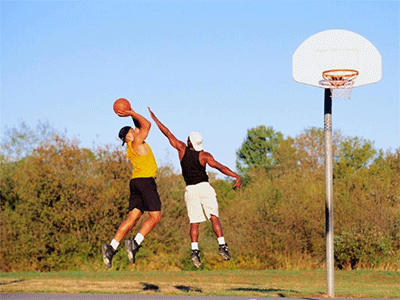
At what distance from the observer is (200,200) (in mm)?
14250

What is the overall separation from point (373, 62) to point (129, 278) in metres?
15.0

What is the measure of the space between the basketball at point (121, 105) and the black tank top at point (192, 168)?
1.56m

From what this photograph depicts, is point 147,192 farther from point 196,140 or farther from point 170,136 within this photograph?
point 196,140

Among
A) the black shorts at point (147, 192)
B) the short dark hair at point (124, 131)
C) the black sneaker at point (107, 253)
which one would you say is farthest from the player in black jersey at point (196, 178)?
the black sneaker at point (107, 253)

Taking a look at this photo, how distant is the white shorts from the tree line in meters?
20.3

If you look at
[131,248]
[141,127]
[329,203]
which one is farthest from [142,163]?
[329,203]

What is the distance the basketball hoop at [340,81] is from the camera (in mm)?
16406

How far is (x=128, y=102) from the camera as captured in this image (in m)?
13.3

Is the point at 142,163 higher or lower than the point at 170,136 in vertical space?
lower

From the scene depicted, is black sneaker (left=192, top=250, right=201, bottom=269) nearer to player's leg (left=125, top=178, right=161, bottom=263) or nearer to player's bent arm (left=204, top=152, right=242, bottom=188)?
player's leg (left=125, top=178, right=161, bottom=263)

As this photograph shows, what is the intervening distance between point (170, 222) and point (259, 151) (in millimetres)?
40125

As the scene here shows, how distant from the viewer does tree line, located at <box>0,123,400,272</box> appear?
34562 mm

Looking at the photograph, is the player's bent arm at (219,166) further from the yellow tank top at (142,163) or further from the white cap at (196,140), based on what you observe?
the yellow tank top at (142,163)

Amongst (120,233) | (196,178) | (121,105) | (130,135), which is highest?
(121,105)
